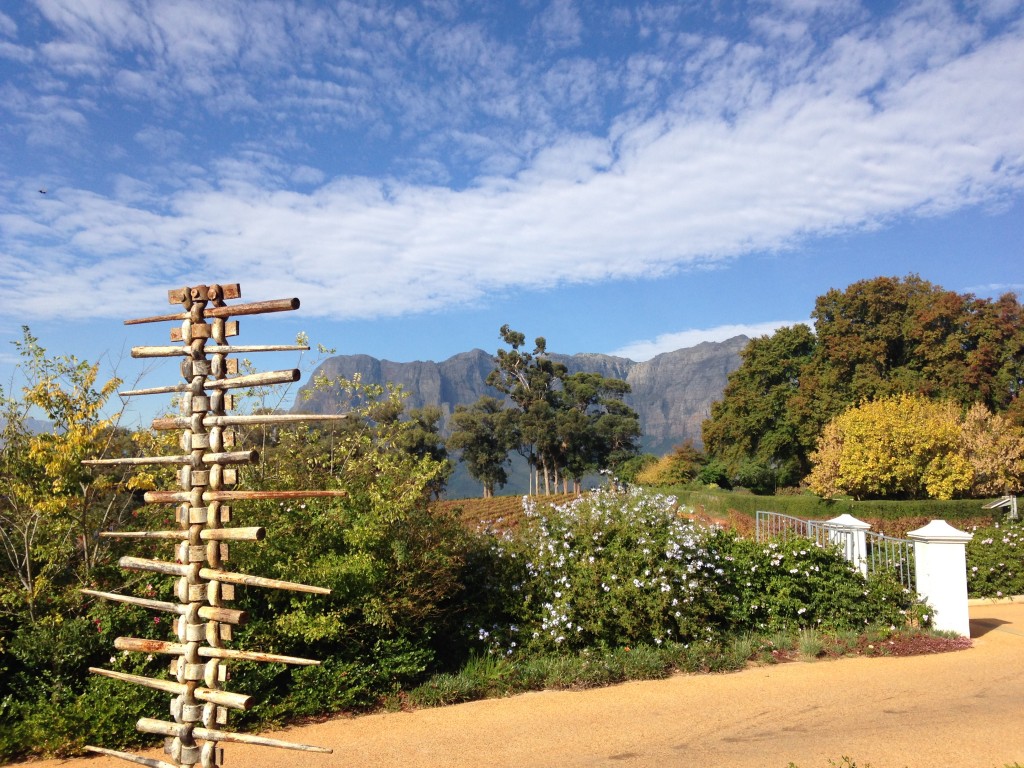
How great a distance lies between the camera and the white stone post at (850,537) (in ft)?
31.8

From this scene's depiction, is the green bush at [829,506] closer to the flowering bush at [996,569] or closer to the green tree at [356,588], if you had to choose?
the flowering bush at [996,569]

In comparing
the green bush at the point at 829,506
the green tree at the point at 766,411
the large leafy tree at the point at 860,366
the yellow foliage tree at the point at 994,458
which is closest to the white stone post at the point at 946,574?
the green bush at the point at 829,506

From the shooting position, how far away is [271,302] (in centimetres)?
303

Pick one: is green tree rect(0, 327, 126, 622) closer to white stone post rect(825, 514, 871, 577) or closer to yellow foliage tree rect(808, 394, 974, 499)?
white stone post rect(825, 514, 871, 577)

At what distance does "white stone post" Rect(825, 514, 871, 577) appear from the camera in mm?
9680

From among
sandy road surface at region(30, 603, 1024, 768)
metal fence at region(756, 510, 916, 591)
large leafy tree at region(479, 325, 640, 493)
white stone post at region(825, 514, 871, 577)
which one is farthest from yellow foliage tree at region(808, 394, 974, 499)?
large leafy tree at region(479, 325, 640, 493)

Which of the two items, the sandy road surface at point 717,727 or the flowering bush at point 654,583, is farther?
the flowering bush at point 654,583

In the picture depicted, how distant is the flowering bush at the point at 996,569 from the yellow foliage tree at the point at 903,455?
9484mm

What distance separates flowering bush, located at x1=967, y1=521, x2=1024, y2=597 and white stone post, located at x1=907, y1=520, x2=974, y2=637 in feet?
11.7

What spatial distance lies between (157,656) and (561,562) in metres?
4.06

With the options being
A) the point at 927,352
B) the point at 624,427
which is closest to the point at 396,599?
the point at 927,352

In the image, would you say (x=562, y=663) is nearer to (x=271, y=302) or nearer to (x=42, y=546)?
(x=42, y=546)

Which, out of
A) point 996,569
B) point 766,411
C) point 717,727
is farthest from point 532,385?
point 717,727

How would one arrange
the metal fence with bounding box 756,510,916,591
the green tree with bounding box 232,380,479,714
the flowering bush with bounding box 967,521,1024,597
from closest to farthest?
the green tree with bounding box 232,380,479,714 → the metal fence with bounding box 756,510,916,591 → the flowering bush with bounding box 967,521,1024,597
